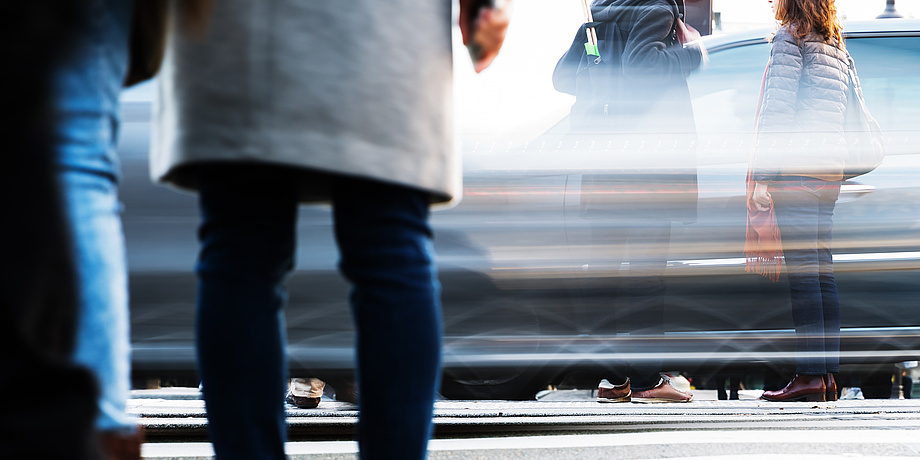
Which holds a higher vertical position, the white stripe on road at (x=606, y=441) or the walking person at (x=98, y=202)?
the walking person at (x=98, y=202)

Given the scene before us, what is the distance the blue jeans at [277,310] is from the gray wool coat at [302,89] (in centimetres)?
5

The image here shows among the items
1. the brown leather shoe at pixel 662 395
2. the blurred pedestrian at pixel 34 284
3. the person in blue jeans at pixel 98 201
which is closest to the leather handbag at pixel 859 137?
the brown leather shoe at pixel 662 395

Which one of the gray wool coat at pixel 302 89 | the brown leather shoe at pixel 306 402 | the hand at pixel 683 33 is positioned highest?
the hand at pixel 683 33

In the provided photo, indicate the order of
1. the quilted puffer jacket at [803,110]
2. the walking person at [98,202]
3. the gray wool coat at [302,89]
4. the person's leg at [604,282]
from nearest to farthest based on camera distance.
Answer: the walking person at [98,202]
the gray wool coat at [302,89]
the person's leg at [604,282]
the quilted puffer jacket at [803,110]

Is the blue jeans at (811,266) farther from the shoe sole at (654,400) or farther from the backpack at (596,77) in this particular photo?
the backpack at (596,77)

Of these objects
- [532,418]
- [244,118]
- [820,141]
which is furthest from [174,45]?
[820,141]

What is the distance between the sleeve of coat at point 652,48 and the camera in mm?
2412

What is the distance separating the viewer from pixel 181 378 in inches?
89.5

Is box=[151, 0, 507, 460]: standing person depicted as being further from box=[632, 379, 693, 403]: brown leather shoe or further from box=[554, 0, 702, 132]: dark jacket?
box=[632, 379, 693, 403]: brown leather shoe

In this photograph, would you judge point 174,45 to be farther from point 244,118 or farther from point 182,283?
point 182,283

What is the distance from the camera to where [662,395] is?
8.05 ft

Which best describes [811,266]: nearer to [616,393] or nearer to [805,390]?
[805,390]

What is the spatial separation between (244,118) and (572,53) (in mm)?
1741

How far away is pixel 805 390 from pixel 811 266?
404 millimetres
